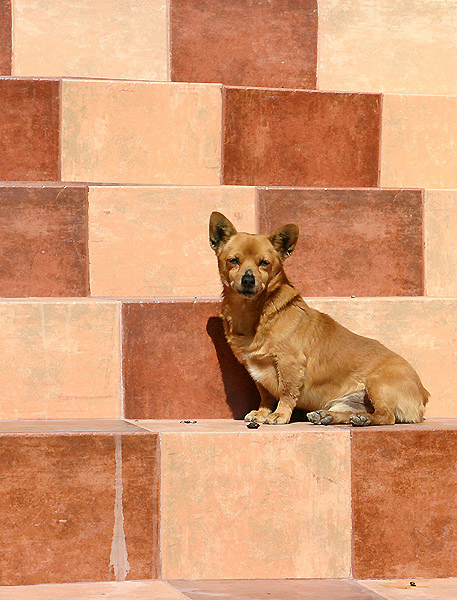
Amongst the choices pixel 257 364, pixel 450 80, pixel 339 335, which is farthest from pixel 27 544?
pixel 450 80

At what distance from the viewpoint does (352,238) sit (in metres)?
5.70

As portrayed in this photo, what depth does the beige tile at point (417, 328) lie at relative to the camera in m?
5.38

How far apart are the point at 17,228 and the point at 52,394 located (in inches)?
41.3

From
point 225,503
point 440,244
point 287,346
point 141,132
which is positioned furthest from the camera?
point 141,132

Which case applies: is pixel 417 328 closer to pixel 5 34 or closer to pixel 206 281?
pixel 206 281

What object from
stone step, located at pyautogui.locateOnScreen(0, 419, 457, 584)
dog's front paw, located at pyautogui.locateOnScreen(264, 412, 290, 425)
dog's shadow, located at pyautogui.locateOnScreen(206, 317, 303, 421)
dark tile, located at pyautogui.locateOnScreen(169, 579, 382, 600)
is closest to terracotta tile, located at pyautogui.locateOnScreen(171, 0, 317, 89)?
dog's shadow, located at pyautogui.locateOnScreen(206, 317, 303, 421)

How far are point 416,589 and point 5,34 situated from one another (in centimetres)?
451

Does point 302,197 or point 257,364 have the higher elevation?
point 302,197

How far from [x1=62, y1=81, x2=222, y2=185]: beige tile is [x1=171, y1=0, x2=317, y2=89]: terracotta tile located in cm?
63

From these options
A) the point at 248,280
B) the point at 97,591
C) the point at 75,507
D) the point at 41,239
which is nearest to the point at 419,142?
the point at 248,280

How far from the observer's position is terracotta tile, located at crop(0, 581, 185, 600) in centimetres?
394

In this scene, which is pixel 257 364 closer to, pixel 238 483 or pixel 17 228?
pixel 238 483

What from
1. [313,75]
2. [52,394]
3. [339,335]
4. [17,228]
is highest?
[313,75]

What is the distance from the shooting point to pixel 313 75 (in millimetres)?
6660
